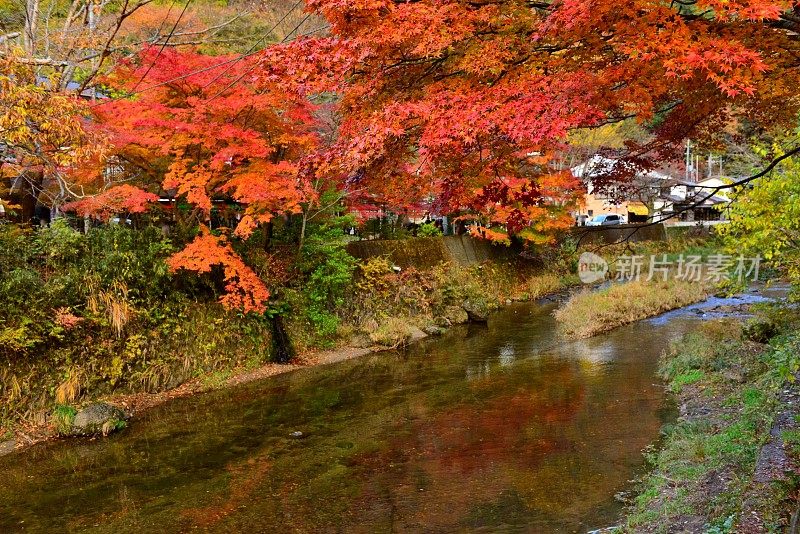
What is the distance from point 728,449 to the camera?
600 cm

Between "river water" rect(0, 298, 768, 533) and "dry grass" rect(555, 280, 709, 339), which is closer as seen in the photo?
"river water" rect(0, 298, 768, 533)

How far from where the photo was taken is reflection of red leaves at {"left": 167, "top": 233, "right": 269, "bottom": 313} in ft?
38.7

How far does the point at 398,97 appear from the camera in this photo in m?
5.80

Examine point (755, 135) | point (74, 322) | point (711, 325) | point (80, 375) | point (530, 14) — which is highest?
point (530, 14)

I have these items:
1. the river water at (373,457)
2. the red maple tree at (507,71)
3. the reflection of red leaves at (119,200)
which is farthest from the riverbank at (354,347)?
the red maple tree at (507,71)

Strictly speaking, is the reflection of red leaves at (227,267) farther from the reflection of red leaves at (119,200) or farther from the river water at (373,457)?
the river water at (373,457)

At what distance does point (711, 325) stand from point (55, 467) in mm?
13994

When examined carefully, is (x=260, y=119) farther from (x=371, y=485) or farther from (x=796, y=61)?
Result: (x=796, y=61)

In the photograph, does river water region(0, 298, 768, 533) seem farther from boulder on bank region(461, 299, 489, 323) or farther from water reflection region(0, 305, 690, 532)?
boulder on bank region(461, 299, 489, 323)

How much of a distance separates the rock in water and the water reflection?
0.89ft

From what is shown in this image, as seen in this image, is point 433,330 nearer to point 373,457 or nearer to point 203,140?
point 203,140

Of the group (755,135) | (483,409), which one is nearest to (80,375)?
(483,409)

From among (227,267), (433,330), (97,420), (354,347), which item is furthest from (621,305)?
(97,420)

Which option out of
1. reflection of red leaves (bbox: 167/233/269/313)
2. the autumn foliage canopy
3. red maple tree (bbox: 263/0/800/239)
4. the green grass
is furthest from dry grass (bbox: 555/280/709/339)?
the green grass
